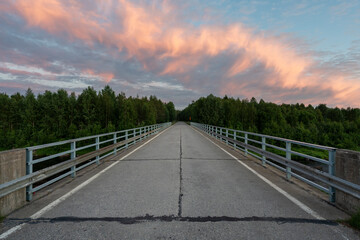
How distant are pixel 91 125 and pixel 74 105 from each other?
42.0 feet

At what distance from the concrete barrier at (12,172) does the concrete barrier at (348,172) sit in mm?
6726

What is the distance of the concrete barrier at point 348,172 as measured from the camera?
12.2 feet

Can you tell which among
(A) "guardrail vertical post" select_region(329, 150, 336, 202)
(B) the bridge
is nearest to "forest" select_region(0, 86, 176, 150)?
(B) the bridge

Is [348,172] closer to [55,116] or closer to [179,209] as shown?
[179,209]

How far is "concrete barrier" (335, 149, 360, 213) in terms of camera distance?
3.71 meters

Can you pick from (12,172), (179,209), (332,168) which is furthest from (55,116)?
(332,168)

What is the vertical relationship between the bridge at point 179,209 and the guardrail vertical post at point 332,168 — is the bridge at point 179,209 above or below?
below

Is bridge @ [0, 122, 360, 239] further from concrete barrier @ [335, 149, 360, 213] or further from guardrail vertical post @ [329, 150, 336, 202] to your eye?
concrete barrier @ [335, 149, 360, 213]

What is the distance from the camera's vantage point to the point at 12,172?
3988 millimetres

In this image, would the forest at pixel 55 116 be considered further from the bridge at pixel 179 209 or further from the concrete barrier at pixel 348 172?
the concrete barrier at pixel 348 172

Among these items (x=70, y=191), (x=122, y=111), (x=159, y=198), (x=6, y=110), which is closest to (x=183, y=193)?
(x=159, y=198)

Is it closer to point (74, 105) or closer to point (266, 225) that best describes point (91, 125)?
point (74, 105)

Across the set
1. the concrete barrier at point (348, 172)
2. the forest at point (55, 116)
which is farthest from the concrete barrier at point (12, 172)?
the forest at point (55, 116)

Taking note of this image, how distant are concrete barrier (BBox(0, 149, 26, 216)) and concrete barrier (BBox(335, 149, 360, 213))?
673 cm
